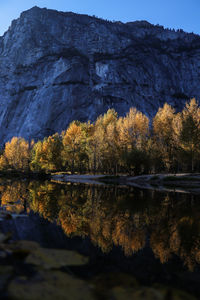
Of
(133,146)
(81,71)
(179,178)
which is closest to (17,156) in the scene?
(133,146)

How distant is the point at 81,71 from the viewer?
11238 cm

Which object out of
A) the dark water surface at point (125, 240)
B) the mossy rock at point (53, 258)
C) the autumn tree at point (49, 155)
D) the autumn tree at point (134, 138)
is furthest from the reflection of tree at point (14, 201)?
the autumn tree at point (49, 155)

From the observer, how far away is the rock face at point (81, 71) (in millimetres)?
107688

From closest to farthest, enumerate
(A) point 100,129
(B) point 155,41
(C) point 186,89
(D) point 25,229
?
(D) point 25,229
(A) point 100,129
(C) point 186,89
(B) point 155,41

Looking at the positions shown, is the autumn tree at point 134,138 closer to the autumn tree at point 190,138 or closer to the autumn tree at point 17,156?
the autumn tree at point 190,138

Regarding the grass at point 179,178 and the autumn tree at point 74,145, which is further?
the autumn tree at point 74,145

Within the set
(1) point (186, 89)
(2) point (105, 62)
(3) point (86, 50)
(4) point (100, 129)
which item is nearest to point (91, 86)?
(2) point (105, 62)

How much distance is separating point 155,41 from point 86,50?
146ft

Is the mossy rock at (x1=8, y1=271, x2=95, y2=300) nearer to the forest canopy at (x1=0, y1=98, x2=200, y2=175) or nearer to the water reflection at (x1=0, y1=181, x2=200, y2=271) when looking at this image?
the water reflection at (x1=0, y1=181, x2=200, y2=271)

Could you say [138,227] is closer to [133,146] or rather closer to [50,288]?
[50,288]

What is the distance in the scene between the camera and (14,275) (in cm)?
477

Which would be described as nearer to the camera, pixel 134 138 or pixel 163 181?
pixel 163 181

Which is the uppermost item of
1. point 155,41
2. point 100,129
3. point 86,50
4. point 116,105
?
point 155,41

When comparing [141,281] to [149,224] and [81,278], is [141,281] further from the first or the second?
[149,224]
